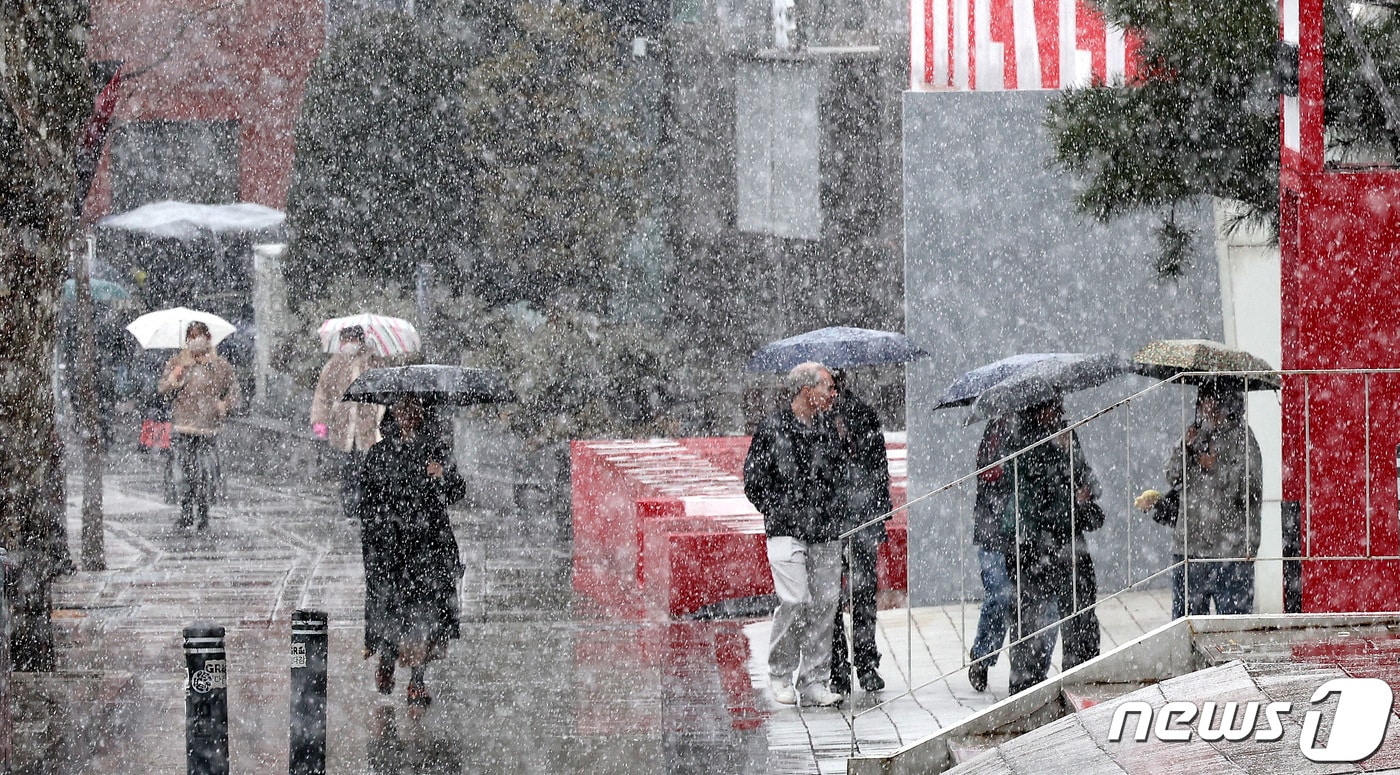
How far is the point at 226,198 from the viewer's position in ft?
93.8

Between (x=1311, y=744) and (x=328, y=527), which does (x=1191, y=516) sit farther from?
(x=328, y=527)

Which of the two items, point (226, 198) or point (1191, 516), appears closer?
point (1191, 516)

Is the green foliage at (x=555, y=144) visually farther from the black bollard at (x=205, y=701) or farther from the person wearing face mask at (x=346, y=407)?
the black bollard at (x=205, y=701)

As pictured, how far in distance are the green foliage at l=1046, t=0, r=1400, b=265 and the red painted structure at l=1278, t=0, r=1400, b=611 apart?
4.62 ft

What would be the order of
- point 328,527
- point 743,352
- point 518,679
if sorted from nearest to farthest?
point 518,679 < point 328,527 < point 743,352

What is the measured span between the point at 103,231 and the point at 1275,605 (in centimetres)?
2119

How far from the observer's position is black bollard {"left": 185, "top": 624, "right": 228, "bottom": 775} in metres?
6.75

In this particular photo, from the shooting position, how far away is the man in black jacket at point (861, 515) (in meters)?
8.66

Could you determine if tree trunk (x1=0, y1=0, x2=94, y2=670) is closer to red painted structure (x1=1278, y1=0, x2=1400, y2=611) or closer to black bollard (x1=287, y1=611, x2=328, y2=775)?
black bollard (x1=287, y1=611, x2=328, y2=775)

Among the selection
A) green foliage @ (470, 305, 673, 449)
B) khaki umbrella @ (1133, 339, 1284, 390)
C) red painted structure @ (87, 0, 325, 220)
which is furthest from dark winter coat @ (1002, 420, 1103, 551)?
red painted structure @ (87, 0, 325, 220)

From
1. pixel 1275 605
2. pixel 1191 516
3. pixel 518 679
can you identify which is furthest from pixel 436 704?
pixel 1275 605

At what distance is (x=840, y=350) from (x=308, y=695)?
356 cm

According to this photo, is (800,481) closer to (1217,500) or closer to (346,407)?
(1217,500)

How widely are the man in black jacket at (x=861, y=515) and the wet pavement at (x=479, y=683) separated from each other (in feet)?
0.66
